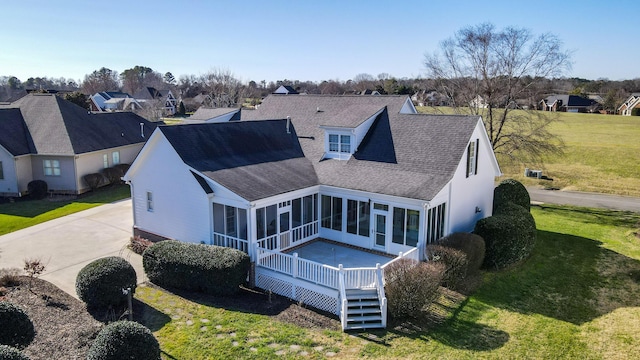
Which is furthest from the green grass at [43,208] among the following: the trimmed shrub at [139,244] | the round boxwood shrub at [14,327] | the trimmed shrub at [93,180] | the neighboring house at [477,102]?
the neighboring house at [477,102]

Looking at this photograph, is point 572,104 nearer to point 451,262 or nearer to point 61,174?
point 451,262

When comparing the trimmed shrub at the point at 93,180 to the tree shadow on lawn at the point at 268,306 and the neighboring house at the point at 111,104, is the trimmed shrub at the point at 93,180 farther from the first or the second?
the neighboring house at the point at 111,104

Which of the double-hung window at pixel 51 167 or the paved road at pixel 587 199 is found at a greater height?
the double-hung window at pixel 51 167

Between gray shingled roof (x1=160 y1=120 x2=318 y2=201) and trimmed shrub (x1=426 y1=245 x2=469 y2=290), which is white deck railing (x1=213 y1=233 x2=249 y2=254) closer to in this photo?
gray shingled roof (x1=160 y1=120 x2=318 y2=201)

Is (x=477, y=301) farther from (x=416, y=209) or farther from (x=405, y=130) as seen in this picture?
(x=405, y=130)

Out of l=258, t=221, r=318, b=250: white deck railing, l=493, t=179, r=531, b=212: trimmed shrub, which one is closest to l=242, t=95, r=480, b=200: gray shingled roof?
l=258, t=221, r=318, b=250: white deck railing

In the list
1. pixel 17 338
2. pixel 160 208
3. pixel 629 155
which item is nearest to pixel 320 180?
pixel 160 208

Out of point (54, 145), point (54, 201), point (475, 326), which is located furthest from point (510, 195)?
point (54, 145)
